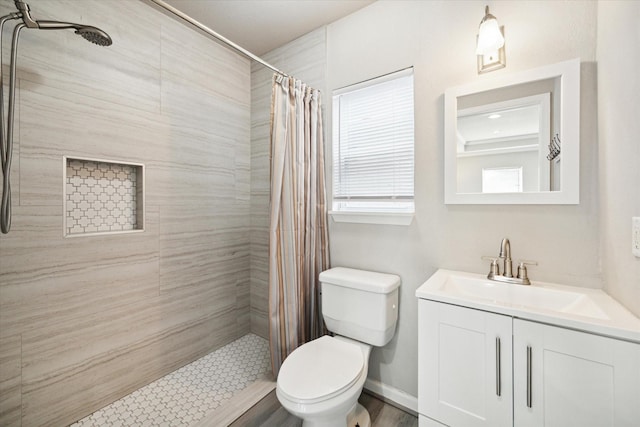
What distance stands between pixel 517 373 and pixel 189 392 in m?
1.74

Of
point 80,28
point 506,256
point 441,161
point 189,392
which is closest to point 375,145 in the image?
point 441,161

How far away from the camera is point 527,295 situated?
124cm

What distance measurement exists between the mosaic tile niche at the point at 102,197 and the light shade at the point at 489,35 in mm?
2008

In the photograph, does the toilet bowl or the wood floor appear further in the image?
the wood floor

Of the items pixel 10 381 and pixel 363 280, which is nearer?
pixel 10 381

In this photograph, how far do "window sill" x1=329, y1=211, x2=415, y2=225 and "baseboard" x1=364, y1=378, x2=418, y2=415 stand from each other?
102cm

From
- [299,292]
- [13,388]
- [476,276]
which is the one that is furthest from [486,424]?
[13,388]

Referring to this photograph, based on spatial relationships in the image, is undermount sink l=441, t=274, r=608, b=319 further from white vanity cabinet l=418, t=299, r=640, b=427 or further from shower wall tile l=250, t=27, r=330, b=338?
shower wall tile l=250, t=27, r=330, b=338

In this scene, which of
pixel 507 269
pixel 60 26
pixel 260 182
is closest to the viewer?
pixel 60 26

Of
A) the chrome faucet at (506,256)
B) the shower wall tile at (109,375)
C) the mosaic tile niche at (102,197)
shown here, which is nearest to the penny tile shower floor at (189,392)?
the shower wall tile at (109,375)

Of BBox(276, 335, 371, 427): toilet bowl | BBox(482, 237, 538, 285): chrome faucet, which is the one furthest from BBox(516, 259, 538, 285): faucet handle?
BBox(276, 335, 371, 427): toilet bowl

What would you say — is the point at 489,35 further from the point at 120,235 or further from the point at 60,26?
the point at 120,235

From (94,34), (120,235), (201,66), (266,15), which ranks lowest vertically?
(120,235)

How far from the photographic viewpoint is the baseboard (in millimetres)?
1620
